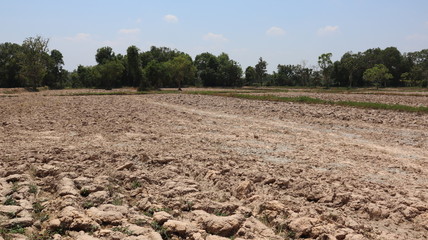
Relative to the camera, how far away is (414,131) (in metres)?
16.4

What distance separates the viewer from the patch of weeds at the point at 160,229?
5.19 m

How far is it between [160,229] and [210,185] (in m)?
2.51

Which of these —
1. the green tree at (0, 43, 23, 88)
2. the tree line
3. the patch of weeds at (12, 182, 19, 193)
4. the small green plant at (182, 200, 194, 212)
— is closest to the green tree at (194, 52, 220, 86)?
the tree line

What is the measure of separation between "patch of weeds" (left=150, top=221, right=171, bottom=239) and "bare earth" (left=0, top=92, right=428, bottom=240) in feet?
0.06

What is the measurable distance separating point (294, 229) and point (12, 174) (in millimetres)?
6326

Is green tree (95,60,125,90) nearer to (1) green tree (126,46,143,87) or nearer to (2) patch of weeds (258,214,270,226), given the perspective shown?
(1) green tree (126,46,143,87)

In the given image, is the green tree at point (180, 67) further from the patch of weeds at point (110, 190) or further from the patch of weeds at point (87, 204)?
the patch of weeds at point (87, 204)

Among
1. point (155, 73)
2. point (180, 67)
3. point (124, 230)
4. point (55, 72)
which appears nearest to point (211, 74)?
point (155, 73)

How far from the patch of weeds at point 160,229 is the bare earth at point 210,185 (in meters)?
0.02

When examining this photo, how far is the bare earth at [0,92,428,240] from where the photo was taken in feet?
18.0

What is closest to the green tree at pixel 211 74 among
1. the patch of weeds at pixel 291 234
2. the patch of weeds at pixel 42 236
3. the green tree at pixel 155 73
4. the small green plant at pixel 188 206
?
the green tree at pixel 155 73

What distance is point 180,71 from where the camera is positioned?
233 ft

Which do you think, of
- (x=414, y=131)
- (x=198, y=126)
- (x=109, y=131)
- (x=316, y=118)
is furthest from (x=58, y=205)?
(x=316, y=118)

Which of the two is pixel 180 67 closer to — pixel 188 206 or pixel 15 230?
pixel 188 206
